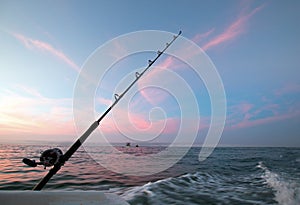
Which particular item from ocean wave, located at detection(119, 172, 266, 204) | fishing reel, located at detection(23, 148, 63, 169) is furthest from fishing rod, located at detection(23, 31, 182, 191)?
ocean wave, located at detection(119, 172, 266, 204)

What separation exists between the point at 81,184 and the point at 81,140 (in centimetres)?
672

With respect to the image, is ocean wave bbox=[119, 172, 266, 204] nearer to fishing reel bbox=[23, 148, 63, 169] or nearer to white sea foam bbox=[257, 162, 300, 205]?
white sea foam bbox=[257, 162, 300, 205]

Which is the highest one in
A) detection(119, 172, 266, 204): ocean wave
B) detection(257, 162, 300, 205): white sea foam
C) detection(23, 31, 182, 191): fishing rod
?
detection(23, 31, 182, 191): fishing rod

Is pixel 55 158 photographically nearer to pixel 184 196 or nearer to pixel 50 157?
pixel 50 157

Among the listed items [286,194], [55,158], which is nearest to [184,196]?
[286,194]

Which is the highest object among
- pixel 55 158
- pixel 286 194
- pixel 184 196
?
pixel 55 158

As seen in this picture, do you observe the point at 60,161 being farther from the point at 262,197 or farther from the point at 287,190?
the point at 287,190

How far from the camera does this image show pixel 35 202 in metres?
2.77

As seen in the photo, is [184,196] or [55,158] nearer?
[55,158]

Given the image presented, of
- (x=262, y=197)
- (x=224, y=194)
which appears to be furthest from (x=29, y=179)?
(x=262, y=197)

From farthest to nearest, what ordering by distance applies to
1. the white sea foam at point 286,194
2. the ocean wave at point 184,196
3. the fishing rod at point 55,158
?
the ocean wave at point 184,196, the white sea foam at point 286,194, the fishing rod at point 55,158

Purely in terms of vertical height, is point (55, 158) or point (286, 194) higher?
point (55, 158)

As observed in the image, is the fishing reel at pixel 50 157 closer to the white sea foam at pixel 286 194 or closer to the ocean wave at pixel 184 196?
the ocean wave at pixel 184 196

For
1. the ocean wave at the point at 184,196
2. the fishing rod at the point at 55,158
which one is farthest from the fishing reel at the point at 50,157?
the ocean wave at the point at 184,196
